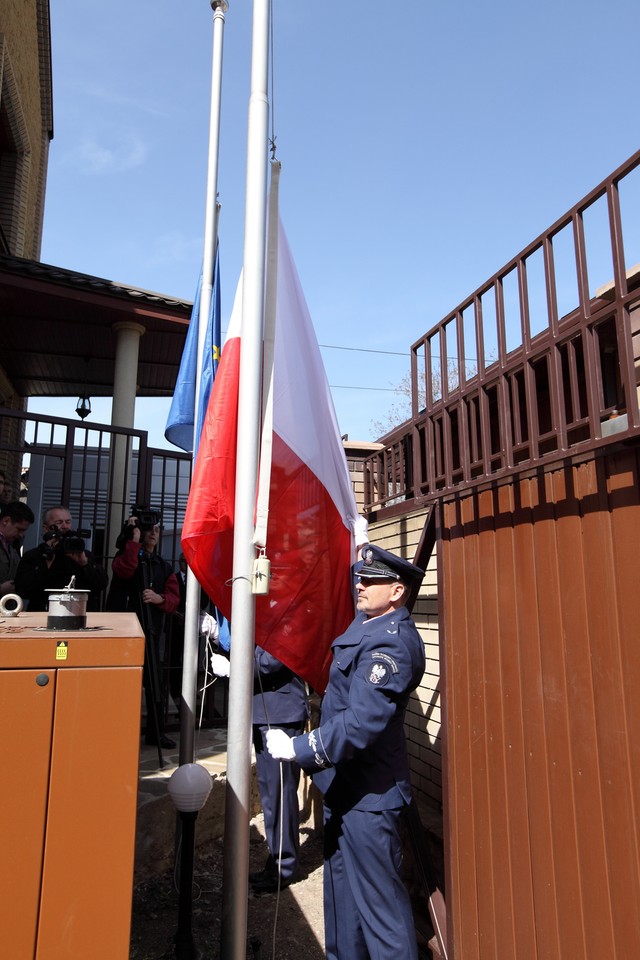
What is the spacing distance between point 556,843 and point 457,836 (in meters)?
0.72

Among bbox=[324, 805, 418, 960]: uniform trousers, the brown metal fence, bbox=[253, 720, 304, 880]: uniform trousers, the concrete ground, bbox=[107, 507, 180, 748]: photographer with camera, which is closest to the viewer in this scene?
the brown metal fence

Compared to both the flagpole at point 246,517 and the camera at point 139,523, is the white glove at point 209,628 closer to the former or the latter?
the camera at point 139,523

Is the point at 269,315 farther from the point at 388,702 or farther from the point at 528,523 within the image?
the point at 388,702

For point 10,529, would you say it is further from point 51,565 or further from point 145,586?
point 145,586

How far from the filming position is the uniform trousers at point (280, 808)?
12.3 ft

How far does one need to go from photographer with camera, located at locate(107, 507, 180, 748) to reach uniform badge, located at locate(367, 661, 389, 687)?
2.56 m

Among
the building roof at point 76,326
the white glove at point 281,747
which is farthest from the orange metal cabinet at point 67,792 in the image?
the building roof at point 76,326

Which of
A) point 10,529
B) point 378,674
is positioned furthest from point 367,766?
point 10,529

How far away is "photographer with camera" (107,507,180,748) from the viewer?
15.7ft

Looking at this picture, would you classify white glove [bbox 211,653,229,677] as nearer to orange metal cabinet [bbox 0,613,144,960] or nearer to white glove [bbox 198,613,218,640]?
white glove [bbox 198,613,218,640]

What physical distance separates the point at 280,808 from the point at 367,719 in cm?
159

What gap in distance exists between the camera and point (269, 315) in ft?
8.94

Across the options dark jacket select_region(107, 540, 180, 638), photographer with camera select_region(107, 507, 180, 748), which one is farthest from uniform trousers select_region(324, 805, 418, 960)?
dark jacket select_region(107, 540, 180, 638)

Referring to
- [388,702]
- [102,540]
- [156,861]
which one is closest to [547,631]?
[388,702]
